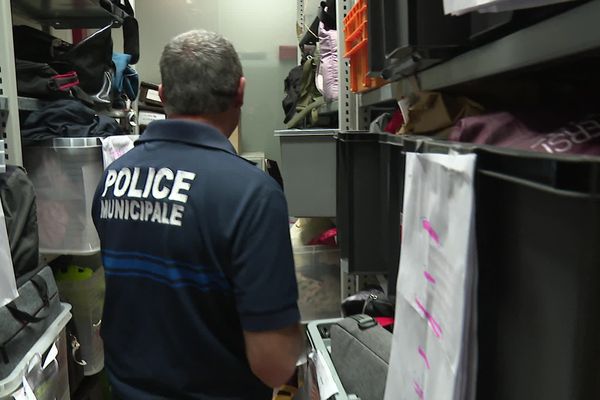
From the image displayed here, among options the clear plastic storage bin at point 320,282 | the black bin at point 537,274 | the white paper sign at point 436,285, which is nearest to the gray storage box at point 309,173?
the clear plastic storage bin at point 320,282

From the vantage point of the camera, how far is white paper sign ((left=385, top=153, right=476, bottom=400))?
0.48 metres

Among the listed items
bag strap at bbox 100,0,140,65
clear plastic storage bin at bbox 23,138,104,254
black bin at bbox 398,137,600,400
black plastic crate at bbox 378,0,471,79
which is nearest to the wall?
bag strap at bbox 100,0,140,65

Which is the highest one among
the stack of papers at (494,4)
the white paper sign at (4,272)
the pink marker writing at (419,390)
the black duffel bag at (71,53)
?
the black duffel bag at (71,53)

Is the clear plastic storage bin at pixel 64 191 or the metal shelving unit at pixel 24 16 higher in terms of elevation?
the metal shelving unit at pixel 24 16

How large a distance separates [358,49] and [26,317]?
1114 millimetres

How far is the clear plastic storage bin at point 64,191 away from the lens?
1.72 metres

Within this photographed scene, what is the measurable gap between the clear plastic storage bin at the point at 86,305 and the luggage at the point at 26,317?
1.45 feet

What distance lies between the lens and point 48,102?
68.1 inches

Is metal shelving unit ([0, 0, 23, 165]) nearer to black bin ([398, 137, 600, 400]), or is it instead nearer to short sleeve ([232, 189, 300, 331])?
short sleeve ([232, 189, 300, 331])

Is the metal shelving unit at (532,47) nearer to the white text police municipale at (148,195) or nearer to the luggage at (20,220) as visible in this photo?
the white text police municipale at (148,195)

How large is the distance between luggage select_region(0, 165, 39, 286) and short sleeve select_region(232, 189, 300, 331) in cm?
75

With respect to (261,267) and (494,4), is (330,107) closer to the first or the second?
(261,267)

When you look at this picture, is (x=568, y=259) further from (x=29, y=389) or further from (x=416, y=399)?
(x=29, y=389)

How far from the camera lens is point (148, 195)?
0.97 metres
